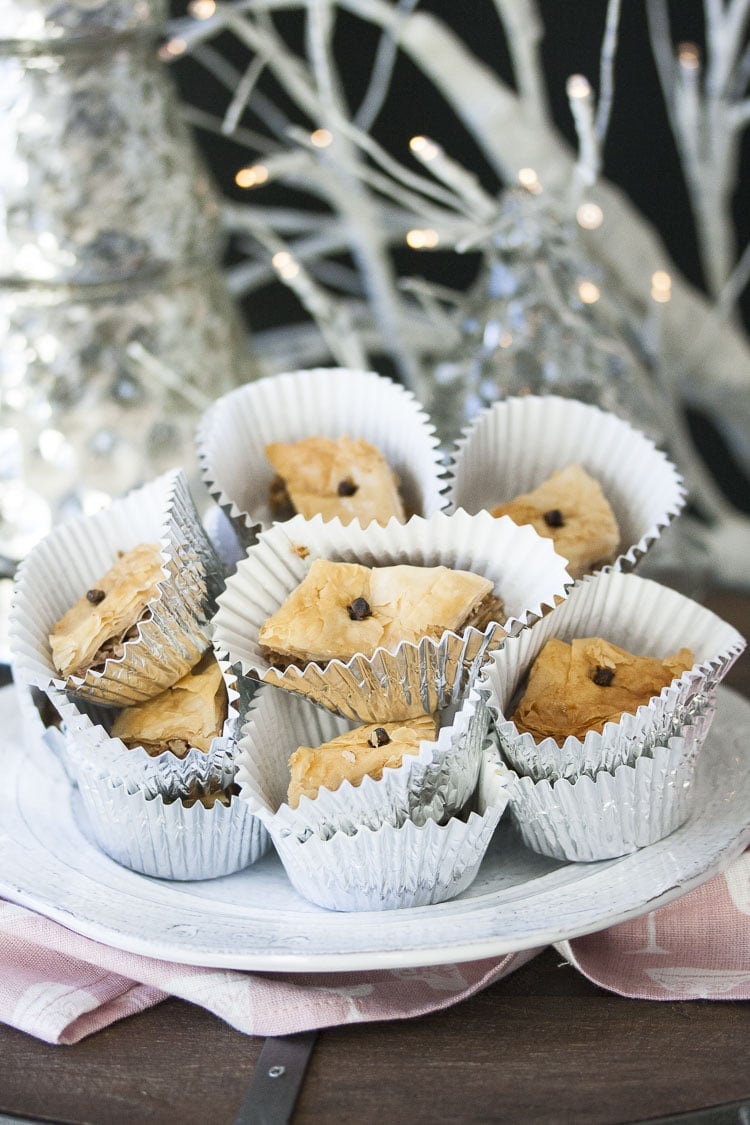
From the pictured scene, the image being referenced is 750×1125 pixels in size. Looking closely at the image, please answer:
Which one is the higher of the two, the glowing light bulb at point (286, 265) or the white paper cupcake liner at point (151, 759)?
the glowing light bulb at point (286, 265)

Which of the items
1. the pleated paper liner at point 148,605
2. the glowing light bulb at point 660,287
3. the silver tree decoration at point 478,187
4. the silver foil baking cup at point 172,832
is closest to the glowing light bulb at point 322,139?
the silver tree decoration at point 478,187

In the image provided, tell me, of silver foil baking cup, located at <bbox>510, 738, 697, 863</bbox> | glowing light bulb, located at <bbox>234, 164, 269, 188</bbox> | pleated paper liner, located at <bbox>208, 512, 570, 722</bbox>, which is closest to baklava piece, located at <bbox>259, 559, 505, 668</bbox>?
pleated paper liner, located at <bbox>208, 512, 570, 722</bbox>

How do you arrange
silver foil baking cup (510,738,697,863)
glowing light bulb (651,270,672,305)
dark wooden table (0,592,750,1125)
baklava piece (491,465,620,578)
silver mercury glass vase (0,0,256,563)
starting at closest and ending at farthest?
dark wooden table (0,592,750,1125), silver foil baking cup (510,738,697,863), baklava piece (491,465,620,578), silver mercury glass vase (0,0,256,563), glowing light bulb (651,270,672,305)

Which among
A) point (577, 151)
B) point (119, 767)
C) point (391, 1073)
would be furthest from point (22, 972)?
point (577, 151)

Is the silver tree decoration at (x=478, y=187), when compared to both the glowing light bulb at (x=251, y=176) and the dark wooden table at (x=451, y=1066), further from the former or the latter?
the dark wooden table at (x=451, y=1066)

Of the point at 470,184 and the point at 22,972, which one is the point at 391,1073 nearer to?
the point at 22,972

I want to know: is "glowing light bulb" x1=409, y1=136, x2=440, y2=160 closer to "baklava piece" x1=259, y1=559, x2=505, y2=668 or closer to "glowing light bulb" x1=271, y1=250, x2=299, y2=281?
"glowing light bulb" x1=271, y1=250, x2=299, y2=281
